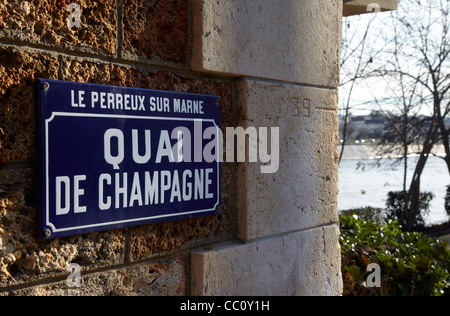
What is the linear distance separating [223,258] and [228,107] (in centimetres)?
65

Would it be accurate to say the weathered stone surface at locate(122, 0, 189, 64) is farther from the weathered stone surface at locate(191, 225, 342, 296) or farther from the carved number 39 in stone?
the weathered stone surface at locate(191, 225, 342, 296)

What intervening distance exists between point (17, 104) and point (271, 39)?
3.97ft

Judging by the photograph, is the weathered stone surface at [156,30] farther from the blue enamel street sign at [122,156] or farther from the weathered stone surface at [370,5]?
the weathered stone surface at [370,5]

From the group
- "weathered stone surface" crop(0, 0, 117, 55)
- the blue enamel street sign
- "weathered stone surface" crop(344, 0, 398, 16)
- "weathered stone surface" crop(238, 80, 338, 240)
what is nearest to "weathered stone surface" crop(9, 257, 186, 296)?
the blue enamel street sign

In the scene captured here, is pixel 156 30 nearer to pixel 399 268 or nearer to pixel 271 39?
pixel 271 39

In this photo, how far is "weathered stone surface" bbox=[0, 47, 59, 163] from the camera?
56.0 inches

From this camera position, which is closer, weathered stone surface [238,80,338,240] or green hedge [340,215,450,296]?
weathered stone surface [238,80,338,240]

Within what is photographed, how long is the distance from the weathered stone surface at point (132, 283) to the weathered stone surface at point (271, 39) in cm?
82

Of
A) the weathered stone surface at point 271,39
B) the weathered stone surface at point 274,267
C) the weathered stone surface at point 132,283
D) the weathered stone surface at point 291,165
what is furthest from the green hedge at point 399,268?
the weathered stone surface at point 132,283

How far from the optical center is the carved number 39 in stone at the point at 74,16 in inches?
62.4

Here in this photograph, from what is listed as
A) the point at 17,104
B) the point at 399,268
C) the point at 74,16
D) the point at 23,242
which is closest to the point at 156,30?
the point at 74,16

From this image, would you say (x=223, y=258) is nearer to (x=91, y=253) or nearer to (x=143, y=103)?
(x=91, y=253)

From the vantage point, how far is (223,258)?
2.04m

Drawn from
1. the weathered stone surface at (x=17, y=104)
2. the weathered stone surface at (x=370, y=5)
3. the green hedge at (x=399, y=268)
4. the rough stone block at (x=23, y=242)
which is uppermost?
the weathered stone surface at (x=370, y=5)
